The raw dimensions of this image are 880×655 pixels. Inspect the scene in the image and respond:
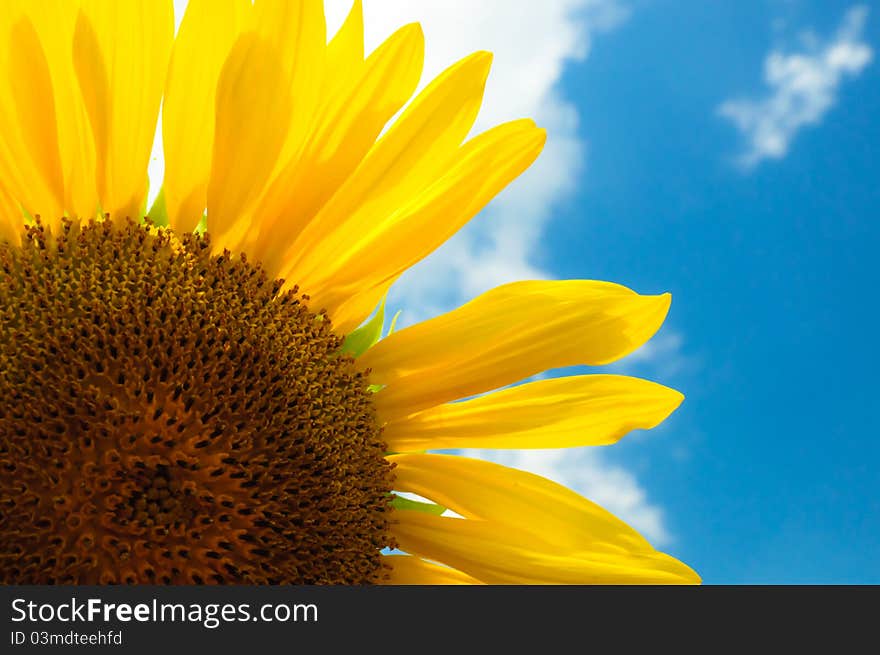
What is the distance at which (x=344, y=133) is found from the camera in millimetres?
2387

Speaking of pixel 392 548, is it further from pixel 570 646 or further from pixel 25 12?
pixel 25 12

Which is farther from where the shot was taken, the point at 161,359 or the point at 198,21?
the point at 198,21

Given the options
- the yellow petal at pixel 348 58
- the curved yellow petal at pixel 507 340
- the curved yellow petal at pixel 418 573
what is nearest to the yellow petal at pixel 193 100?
the yellow petal at pixel 348 58

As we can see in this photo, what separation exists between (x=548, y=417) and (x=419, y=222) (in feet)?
2.05

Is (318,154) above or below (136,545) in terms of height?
above

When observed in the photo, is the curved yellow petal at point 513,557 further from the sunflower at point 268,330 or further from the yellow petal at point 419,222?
the yellow petal at point 419,222

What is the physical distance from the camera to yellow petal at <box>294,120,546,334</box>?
A: 245 centimetres

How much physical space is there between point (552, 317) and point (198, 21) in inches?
44.5

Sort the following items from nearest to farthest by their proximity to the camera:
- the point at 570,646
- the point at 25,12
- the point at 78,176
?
the point at 570,646 → the point at 25,12 → the point at 78,176

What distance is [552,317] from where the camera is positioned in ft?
8.36

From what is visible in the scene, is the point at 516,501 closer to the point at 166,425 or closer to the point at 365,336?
the point at 365,336

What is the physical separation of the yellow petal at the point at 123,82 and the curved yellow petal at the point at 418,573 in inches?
43.8

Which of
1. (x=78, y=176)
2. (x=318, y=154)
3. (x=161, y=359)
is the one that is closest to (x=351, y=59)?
(x=318, y=154)

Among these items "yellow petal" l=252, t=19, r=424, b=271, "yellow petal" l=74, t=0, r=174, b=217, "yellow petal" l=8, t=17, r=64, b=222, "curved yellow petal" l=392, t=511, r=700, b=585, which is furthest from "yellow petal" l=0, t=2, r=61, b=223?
"curved yellow petal" l=392, t=511, r=700, b=585
